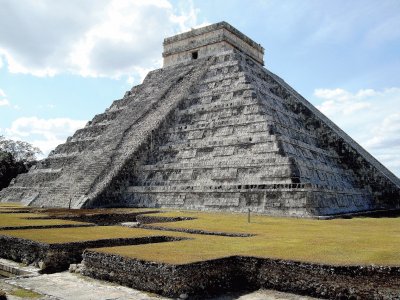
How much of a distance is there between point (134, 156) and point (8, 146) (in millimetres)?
33482

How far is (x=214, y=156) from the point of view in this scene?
23.7m

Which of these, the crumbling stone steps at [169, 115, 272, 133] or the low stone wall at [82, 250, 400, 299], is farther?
the crumbling stone steps at [169, 115, 272, 133]

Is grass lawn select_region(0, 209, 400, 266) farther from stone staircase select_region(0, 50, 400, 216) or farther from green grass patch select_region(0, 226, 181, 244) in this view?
stone staircase select_region(0, 50, 400, 216)

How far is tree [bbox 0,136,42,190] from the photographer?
1754 inches

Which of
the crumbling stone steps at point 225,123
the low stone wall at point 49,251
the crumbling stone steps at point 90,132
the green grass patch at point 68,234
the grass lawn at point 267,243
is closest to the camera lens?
the grass lawn at point 267,243

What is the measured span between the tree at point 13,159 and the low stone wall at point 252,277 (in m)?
39.6

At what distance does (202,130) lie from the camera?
25.9 metres

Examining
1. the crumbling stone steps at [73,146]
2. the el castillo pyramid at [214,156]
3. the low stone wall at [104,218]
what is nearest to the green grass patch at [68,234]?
the low stone wall at [104,218]

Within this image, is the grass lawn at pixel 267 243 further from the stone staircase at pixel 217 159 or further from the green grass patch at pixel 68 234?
the stone staircase at pixel 217 159

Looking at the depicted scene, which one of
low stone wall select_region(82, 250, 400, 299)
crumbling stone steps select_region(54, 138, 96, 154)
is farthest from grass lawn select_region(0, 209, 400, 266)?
crumbling stone steps select_region(54, 138, 96, 154)

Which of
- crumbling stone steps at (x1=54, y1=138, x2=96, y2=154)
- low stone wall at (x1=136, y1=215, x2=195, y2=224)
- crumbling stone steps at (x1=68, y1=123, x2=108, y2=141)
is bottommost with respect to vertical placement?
low stone wall at (x1=136, y1=215, x2=195, y2=224)

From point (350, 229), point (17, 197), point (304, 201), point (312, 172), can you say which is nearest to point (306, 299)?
point (350, 229)

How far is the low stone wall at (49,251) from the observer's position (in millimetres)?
A: 10898

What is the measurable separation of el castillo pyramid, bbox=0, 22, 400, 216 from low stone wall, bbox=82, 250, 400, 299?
1014cm
